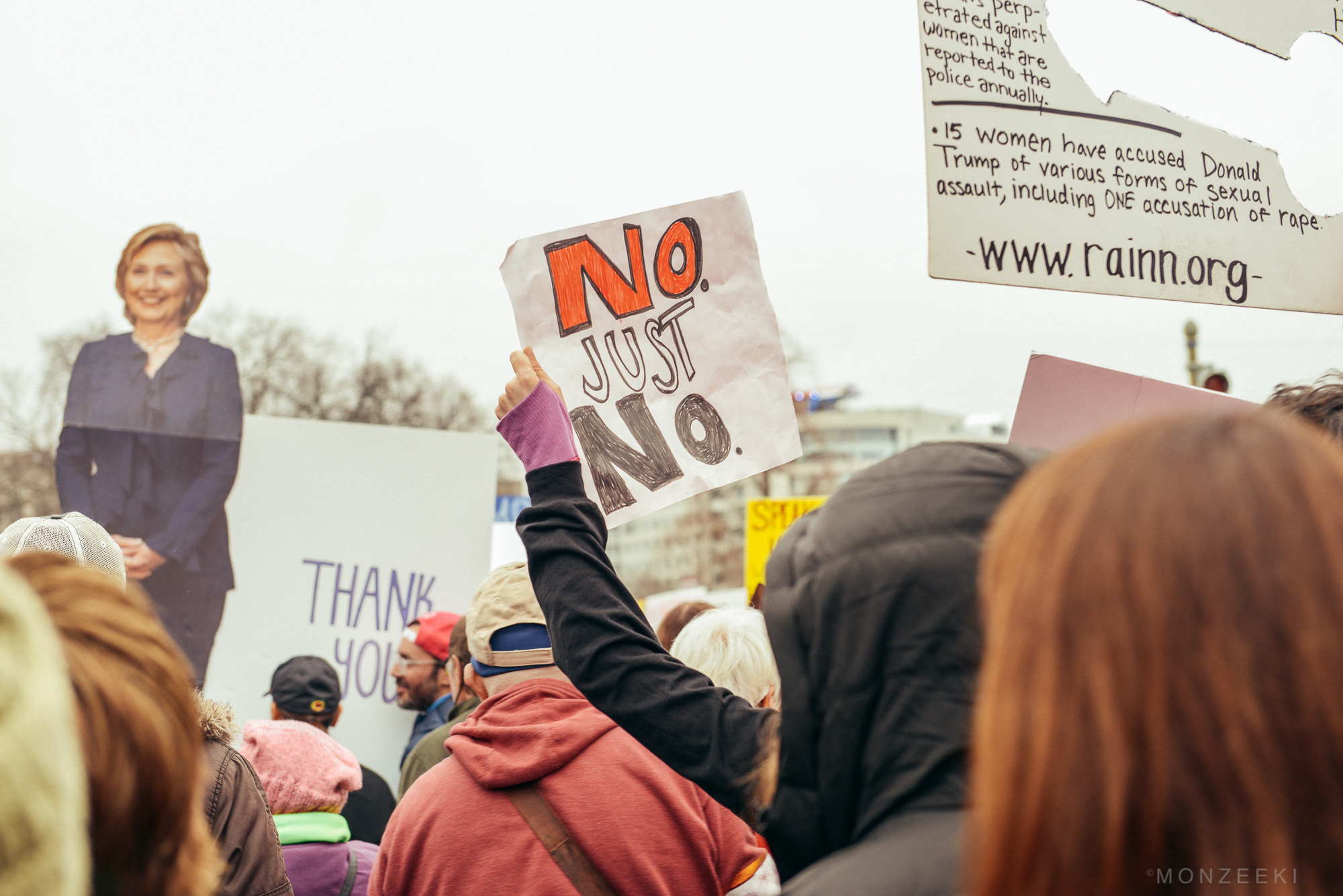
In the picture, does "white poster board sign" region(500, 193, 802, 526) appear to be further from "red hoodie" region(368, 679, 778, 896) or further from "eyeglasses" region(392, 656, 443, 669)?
"eyeglasses" region(392, 656, 443, 669)

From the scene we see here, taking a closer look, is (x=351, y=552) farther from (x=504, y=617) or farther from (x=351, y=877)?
(x=504, y=617)

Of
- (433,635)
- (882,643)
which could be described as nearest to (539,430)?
(882,643)

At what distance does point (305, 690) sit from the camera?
11.9 feet

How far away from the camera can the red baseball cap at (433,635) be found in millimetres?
4352

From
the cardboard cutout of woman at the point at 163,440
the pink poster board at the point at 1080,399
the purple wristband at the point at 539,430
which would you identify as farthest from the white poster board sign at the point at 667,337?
the cardboard cutout of woman at the point at 163,440

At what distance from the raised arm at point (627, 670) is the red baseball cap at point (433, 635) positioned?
289 centimetres

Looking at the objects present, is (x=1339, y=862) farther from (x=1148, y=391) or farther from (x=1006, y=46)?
(x=1006, y=46)

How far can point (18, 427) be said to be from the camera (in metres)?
14.3

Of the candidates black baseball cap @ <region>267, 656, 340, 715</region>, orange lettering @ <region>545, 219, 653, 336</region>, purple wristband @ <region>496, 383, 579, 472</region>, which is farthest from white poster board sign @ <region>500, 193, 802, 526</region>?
black baseball cap @ <region>267, 656, 340, 715</region>

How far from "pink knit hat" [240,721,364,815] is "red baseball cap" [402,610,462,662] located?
157 centimetres

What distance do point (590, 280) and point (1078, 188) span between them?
1046mm

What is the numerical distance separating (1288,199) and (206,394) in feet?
13.4

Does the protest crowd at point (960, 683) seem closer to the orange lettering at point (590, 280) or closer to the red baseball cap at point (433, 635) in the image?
the orange lettering at point (590, 280)

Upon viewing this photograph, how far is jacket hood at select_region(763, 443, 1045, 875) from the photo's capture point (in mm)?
961
